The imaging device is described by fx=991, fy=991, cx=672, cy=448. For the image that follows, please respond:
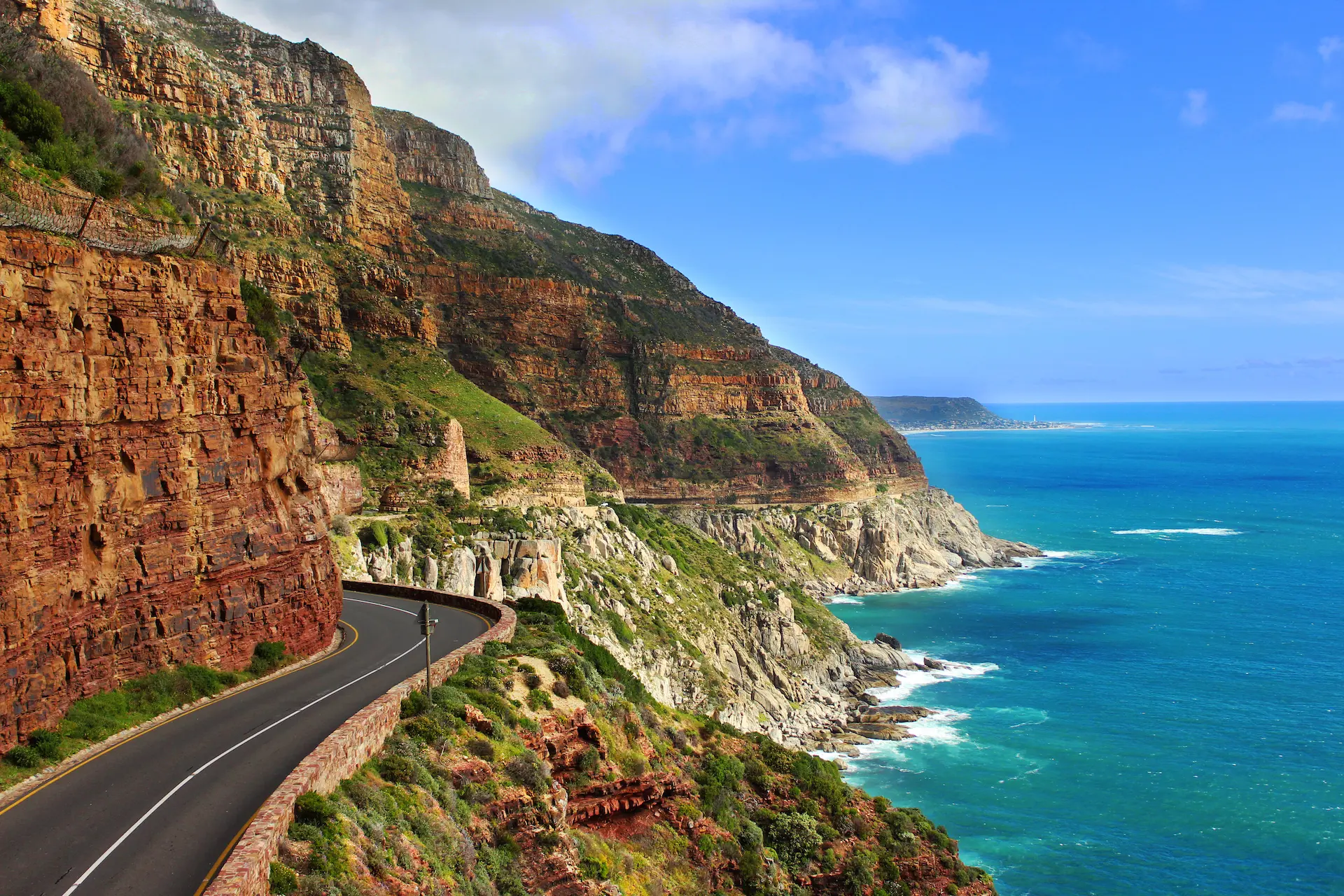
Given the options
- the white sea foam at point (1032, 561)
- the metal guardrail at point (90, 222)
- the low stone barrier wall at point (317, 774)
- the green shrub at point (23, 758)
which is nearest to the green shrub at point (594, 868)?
the low stone barrier wall at point (317, 774)

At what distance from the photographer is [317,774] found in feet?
53.5

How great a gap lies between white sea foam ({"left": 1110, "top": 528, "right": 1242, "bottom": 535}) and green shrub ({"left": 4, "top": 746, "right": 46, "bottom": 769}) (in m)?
142

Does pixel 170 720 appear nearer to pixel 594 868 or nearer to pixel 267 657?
pixel 267 657

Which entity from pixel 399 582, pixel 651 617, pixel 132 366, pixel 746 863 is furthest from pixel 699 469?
pixel 132 366

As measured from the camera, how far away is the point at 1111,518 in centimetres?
15562

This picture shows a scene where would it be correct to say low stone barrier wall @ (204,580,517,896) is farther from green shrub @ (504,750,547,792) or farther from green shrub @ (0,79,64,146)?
green shrub @ (0,79,64,146)

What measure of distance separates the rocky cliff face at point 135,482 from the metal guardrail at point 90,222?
0.49m

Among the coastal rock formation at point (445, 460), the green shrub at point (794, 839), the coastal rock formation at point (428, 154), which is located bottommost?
the green shrub at point (794, 839)

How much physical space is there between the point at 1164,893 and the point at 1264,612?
56946 mm

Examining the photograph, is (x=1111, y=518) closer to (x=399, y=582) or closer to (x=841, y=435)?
(x=841, y=435)

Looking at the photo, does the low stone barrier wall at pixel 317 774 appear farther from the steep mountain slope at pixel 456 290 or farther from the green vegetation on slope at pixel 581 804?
the steep mountain slope at pixel 456 290

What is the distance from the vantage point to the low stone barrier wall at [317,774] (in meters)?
13.4

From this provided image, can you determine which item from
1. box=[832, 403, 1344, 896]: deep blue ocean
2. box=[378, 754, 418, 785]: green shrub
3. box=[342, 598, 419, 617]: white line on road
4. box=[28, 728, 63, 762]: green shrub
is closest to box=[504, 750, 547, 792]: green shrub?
box=[378, 754, 418, 785]: green shrub

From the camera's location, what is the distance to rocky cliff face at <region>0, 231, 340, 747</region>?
16.1 meters
